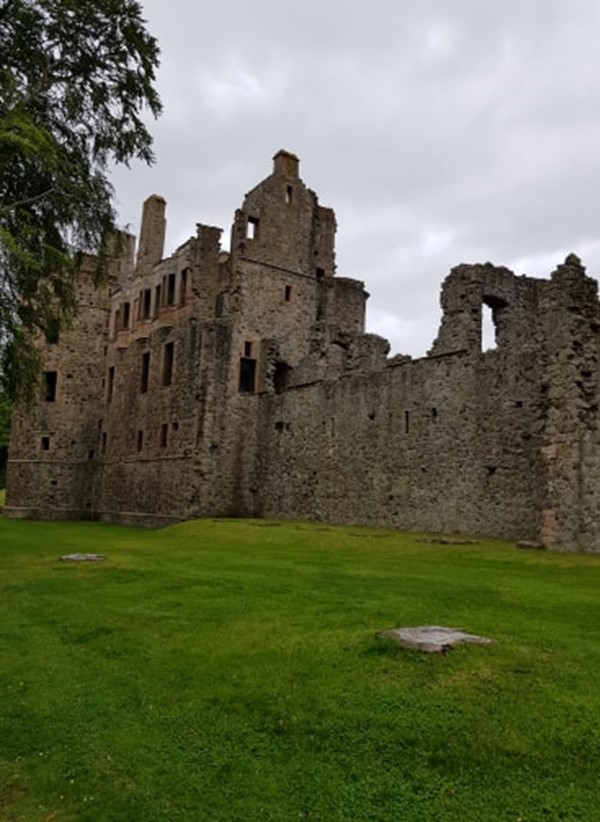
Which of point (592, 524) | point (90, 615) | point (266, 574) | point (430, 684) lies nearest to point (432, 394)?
point (592, 524)

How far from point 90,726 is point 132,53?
44.9 feet

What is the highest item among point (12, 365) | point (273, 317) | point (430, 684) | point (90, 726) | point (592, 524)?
point (273, 317)

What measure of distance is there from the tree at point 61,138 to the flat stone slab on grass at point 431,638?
9170mm

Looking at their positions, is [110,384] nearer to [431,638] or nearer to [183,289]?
[183,289]

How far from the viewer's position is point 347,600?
939cm

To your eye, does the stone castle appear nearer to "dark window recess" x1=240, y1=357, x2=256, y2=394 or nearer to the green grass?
"dark window recess" x1=240, y1=357, x2=256, y2=394

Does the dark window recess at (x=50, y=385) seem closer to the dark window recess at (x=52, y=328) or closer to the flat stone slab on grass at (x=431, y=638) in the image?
the dark window recess at (x=52, y=328)

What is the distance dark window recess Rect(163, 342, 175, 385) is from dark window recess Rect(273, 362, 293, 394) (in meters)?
4.77

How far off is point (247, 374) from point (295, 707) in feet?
85.7

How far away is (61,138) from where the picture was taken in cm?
1478

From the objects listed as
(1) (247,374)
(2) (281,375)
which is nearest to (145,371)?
(1) (247,374)

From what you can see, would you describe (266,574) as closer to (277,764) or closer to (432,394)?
(277,764)

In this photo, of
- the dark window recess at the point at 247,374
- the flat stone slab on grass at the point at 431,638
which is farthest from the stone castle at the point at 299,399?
the flat stone slab on grass at the point at 431,638

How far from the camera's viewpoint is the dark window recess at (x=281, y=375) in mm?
32219
